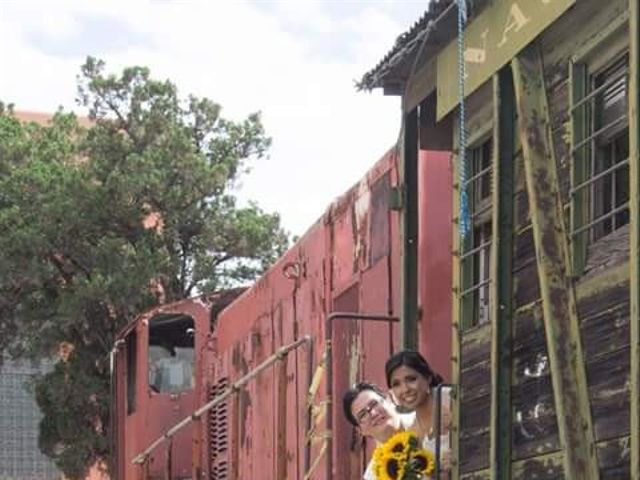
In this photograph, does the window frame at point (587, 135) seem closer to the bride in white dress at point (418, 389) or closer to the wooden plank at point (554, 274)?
the wooden plank at point (554, 274)

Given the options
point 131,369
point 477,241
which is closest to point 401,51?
point 477,241

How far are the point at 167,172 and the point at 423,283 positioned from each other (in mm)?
18214

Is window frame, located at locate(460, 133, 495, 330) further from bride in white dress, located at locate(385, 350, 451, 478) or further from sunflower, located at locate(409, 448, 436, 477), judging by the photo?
sunflower, located at locate(409, 448, 436, 477)

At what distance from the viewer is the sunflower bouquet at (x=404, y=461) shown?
17.0ft

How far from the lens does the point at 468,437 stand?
4.93 metres

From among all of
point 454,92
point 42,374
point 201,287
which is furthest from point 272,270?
point 42,374

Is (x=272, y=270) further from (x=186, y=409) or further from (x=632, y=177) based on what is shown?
(x=632, y=177)

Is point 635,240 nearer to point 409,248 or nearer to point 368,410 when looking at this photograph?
point 368,410

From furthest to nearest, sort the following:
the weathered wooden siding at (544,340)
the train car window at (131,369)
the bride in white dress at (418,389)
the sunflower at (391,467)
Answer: the train car window at (131,369) → the bride in white dress at (418,389) → the sunflower at (391,467) → the weathered wooden siding at (544,340)

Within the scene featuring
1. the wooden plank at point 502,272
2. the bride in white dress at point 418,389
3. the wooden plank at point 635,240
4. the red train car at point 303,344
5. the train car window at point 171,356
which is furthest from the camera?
the train car window at point 171,356

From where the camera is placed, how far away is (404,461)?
521 cm

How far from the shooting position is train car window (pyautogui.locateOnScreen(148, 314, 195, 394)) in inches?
514

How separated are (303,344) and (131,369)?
545 centimetres

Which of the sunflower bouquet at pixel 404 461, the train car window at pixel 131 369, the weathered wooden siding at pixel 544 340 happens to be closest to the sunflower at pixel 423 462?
the sunflower bouquet at pixel 404 461
